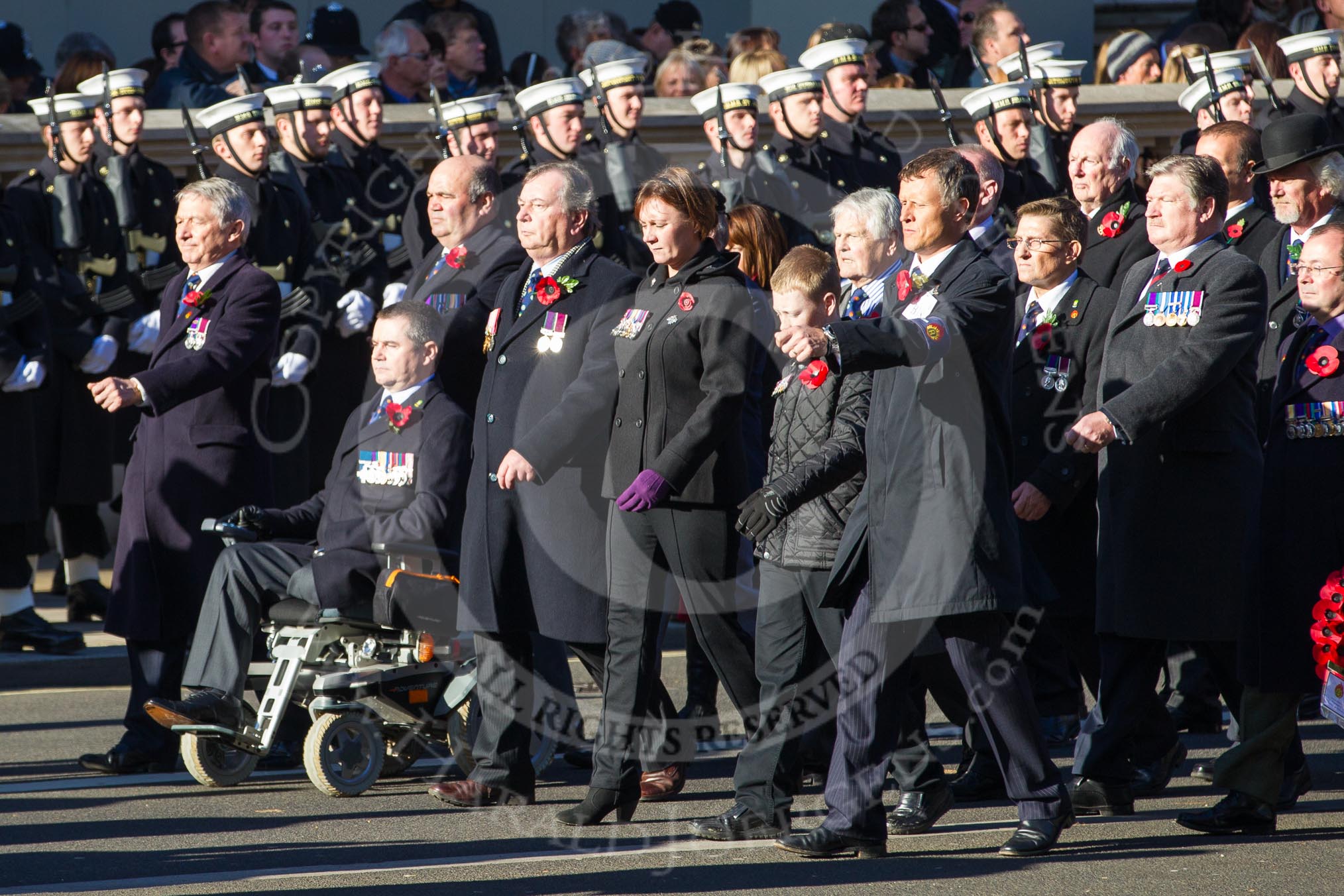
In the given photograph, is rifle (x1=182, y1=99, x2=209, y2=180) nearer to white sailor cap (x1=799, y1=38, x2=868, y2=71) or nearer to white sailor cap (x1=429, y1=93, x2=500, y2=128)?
white sailor cap (x1=429, y1=93, x2=500, y2=128)

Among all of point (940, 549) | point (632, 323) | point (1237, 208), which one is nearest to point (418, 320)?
point (632, 323)

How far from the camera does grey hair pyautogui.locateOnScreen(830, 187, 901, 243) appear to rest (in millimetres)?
6031

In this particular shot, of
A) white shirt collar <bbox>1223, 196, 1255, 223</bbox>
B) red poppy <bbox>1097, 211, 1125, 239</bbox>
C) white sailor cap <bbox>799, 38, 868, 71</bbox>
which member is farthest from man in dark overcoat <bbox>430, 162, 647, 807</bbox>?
white sailor cap <bbox>799, 38, 868, 71</bbox>

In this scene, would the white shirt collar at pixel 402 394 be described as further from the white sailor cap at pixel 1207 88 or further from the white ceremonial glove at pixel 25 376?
the white sailor cap at pixel 1207 88

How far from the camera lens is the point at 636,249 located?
9727 mm

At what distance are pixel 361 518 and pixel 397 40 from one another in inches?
220

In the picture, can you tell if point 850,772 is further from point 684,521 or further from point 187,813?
point 187,813

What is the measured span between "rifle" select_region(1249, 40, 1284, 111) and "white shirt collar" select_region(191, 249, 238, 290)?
5.49 metres

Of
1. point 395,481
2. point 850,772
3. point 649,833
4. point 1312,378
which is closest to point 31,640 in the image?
point 395,481

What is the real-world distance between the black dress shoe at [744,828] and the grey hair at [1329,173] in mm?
2858

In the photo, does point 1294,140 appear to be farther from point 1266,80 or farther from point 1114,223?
point 1266,80

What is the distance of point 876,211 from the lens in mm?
6039

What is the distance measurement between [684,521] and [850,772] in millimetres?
921

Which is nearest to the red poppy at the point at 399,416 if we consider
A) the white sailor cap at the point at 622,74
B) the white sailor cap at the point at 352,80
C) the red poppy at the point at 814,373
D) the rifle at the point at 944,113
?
the red poppy at the point at 814,373
